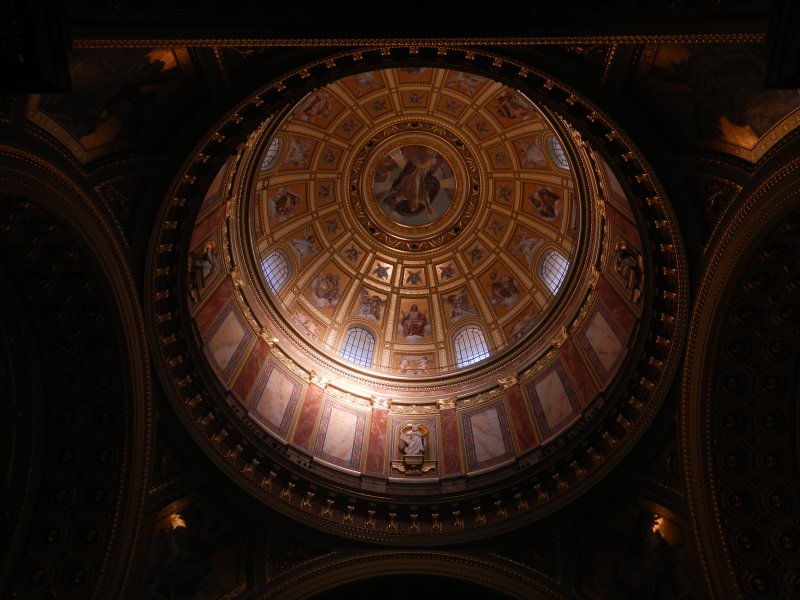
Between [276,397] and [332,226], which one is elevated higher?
[332,226]

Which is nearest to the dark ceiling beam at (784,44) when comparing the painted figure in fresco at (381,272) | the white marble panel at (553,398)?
the white marble panel at (553,398)

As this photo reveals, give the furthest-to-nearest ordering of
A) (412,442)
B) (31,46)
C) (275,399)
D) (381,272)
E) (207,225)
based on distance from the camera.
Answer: (381,272) → (412,442) → (275,399) → (207,225) → (31,46)

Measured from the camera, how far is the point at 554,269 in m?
26.8

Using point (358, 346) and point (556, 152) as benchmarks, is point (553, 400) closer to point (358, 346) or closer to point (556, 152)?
point (358, 346)

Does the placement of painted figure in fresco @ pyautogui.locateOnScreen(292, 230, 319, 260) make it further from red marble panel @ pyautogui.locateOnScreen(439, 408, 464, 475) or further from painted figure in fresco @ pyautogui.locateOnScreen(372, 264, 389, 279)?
red marble panel @ pyautogui.locateOnScreen(439, 408, 464, 475)

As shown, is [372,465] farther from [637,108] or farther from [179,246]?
[637,108]

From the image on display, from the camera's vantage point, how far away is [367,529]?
62.9ft

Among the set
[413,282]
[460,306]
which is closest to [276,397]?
[460,306]

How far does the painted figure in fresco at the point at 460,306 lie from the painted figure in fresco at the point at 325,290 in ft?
17.5

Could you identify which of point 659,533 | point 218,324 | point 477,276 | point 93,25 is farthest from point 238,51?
point 477,276

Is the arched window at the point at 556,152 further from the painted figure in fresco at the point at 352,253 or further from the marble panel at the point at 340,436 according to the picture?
the marble panel at the point at 340,436

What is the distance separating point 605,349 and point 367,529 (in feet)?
30.7

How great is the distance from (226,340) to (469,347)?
11140 millimetres

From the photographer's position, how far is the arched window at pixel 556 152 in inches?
1034
